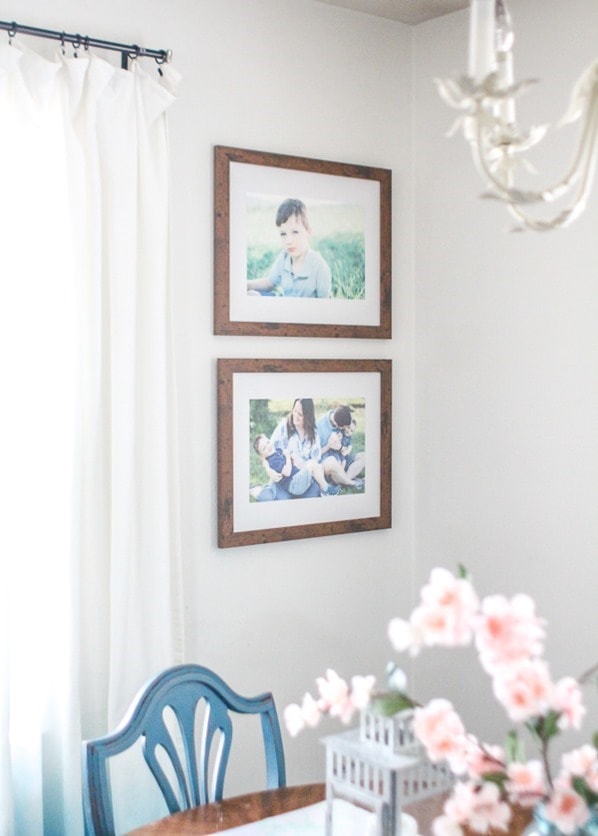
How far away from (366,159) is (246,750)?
1841 millimetres

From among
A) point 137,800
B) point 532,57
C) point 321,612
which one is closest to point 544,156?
point 532,57

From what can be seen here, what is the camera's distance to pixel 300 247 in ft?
10.5

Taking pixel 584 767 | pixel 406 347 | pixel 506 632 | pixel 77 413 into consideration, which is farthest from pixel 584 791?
pixel 406 347

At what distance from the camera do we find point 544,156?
302cm

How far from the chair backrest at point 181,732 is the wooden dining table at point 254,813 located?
94mm

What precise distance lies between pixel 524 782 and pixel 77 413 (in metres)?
1.60

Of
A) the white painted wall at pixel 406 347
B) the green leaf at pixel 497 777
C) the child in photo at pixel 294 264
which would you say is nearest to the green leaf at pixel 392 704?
the green leaf at pixel 497 777

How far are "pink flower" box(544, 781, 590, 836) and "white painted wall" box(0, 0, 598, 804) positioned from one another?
1.64 metres

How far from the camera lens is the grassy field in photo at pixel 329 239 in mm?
3094

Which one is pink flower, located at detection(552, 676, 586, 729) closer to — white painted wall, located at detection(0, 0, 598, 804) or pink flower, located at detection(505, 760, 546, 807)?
pink flower, located at detection(505, 760, 546, 807)

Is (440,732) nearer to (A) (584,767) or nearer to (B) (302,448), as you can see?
(A) (584,767)

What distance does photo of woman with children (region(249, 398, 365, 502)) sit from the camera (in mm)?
3133

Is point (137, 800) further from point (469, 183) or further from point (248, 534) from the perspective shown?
point (469, 183)

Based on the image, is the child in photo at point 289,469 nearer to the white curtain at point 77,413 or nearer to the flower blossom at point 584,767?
the white curtain at point 77,413
